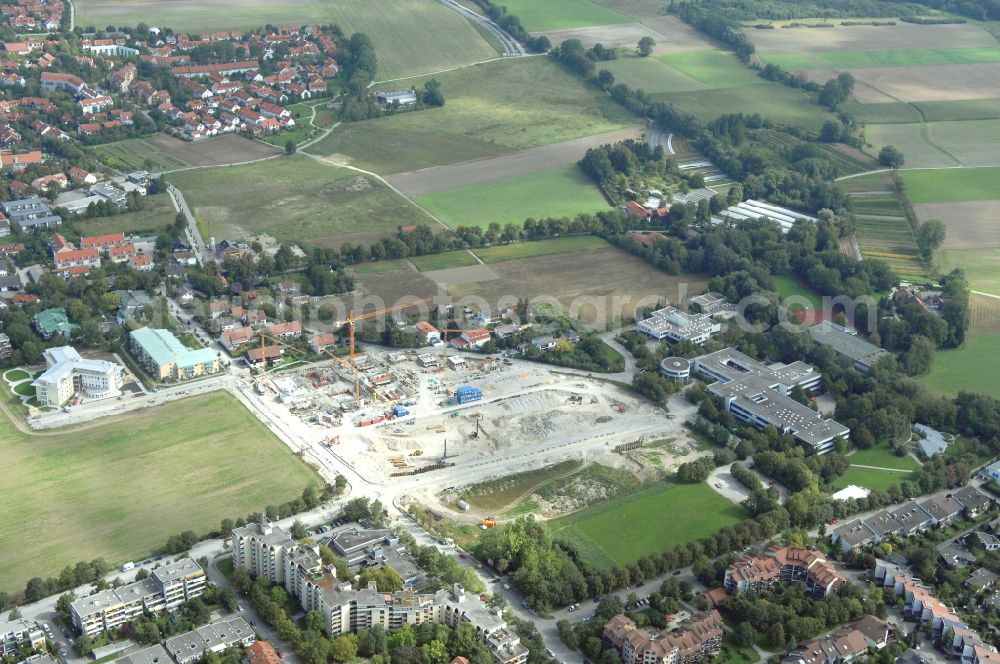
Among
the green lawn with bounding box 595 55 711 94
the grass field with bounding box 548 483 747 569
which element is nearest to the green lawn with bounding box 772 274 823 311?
the grass field with bounding box 548 483 747 569

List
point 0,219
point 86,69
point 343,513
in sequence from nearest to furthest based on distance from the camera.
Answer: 1. point 343,513
2. point 0,219
3. point 86,69

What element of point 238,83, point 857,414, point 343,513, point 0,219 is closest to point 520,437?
point 343,513

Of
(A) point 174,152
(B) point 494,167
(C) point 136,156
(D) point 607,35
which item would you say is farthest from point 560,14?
(C) point 136,156

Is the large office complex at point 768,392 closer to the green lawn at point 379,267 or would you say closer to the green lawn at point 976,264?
the green lawn at point 976,264

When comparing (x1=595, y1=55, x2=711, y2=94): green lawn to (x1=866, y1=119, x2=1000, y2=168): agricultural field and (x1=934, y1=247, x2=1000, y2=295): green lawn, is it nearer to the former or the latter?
(x1=866, y1=119, x2=1000, y2=168): agricultural field

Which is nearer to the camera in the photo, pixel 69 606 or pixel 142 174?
pixel 69 606

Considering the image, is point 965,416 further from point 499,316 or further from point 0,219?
point 0,219

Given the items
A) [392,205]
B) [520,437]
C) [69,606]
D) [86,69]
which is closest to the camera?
[69,606]
